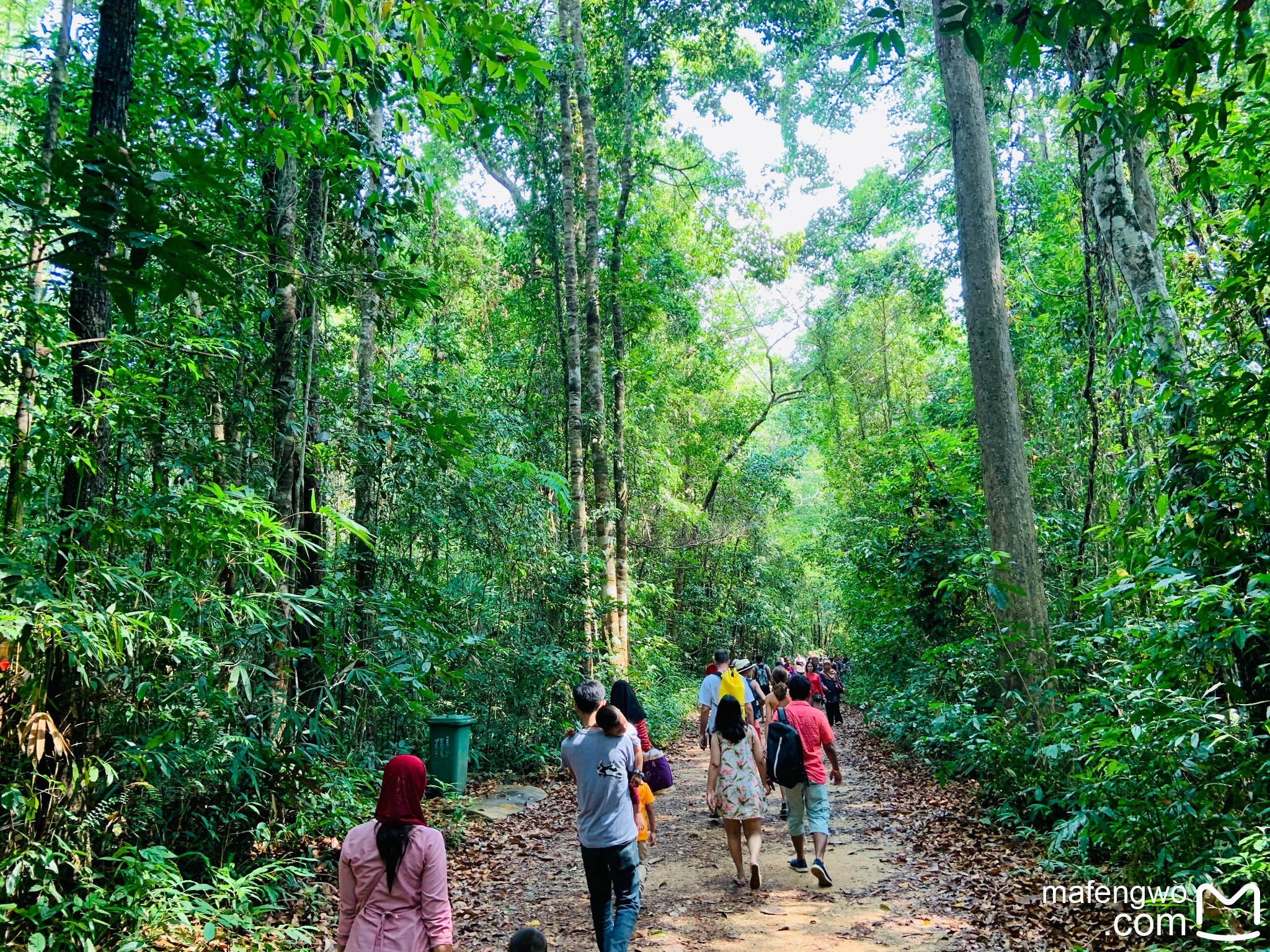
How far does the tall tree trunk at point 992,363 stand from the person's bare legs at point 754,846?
365 centimetres

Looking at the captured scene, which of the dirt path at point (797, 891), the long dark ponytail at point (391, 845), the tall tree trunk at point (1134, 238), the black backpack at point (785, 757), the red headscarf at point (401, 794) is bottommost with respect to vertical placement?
the dirt path at point (797, 891)

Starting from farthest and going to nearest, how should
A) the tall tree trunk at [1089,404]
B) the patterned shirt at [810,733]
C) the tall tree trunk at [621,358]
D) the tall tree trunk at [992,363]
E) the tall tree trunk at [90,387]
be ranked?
the tall tree trunk at [621,358], the tall tree trunk at [1089,404], the tall tree trunk at [992,363], the patterned shirt at [810,733], the tall tree trunk at [90,387]

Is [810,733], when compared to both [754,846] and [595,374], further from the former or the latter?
[595,374]

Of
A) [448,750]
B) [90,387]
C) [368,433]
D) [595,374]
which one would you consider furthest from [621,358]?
[90,387]

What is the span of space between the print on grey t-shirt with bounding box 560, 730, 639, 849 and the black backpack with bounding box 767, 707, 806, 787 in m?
2.62

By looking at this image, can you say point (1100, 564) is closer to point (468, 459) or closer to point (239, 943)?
point (468, 459)

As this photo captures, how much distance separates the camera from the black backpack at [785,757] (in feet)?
23.8

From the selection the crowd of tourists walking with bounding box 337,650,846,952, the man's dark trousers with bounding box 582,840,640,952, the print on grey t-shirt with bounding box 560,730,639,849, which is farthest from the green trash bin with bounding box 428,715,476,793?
the man's dark trousers with bounding box 582,840,640,952

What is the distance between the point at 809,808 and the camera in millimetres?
7402

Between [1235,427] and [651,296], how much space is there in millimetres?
13615

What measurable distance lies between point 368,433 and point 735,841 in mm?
5534

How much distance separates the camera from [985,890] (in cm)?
642
